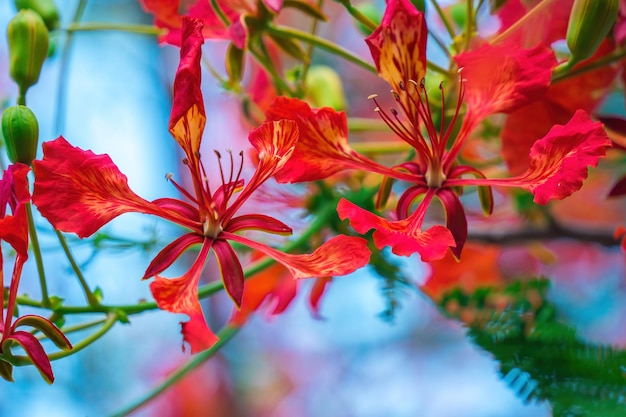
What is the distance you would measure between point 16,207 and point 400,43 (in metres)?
0.21

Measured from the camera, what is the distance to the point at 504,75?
1.52 ft

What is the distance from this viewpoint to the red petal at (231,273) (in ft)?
1.40

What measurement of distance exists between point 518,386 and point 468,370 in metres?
1.33

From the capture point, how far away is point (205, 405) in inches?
67.9

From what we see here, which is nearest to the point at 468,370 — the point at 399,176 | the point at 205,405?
the point at 205,405

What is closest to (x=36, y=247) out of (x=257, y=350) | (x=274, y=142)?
(x=274, y=142)

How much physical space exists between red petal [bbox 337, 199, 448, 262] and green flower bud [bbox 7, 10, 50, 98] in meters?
0.21

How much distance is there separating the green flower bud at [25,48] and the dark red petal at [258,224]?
0.15 m

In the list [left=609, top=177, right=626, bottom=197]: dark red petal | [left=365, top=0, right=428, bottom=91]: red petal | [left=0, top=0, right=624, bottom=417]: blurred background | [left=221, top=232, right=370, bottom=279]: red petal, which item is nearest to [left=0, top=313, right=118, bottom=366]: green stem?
[left=221, top=232, right=370, bottom=279]: red petal

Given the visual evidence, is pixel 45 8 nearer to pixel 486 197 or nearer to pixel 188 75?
pixel 188 75

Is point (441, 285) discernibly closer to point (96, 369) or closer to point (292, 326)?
point (96, 369)

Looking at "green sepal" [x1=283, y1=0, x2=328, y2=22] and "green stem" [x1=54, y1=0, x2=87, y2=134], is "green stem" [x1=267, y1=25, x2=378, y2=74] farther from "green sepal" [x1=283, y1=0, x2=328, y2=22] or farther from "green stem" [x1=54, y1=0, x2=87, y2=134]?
"green stem" [x1=54, y1=0, x2=87, y2=134]

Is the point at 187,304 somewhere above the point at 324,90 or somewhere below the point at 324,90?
below

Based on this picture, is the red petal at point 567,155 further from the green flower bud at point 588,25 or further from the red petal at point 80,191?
the red petal at point 80,191
